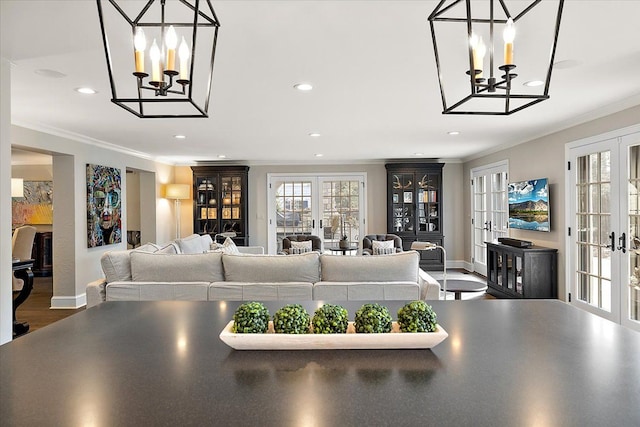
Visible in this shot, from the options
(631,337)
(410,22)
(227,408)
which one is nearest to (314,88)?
(410,22)

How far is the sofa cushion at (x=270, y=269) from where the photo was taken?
3.50 metres

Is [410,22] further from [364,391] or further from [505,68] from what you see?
[364,391]

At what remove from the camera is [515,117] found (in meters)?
4.79

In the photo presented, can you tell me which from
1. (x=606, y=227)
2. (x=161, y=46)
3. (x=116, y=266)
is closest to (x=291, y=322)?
(x=161, y=46)

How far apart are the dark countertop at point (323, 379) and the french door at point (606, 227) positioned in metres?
3.31

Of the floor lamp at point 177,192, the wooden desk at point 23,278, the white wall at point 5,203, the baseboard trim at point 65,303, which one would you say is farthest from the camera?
the floor lamp at point 177,192

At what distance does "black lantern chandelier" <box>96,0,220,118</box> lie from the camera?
1296 mm

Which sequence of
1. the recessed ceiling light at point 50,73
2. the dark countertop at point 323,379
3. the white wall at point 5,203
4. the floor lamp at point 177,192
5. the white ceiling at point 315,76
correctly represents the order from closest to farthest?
the dark countertop at point 323,379
the white ceiling at point 315,76
the white wall at point 5,203
the recessed ceiling light at point 50,73
the floor lamp at point 177,192

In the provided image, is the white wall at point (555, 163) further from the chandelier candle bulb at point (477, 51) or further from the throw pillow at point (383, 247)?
the chandelier candle bulb at point (477, 51)

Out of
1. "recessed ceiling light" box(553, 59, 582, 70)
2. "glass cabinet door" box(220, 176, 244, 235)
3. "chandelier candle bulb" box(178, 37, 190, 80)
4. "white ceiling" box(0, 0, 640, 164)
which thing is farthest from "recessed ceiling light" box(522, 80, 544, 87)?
"glass cabinet door" box(220, 176, 244, 235)

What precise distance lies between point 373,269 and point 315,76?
1569 millimetres

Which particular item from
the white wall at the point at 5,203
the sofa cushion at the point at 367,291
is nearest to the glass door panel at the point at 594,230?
the sofa cushion at the point at 367,291

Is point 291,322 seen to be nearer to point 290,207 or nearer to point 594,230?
point 594,230

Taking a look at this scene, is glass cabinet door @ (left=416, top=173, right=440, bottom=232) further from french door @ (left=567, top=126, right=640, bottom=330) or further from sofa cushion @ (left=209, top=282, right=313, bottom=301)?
sofa cushion @ (left=209, top=282, right=313, bottom=301)
